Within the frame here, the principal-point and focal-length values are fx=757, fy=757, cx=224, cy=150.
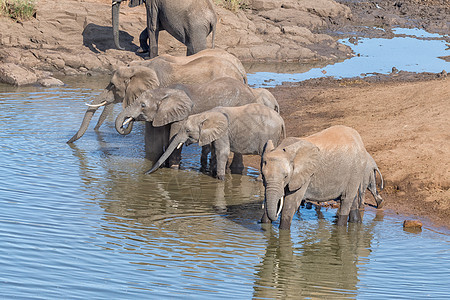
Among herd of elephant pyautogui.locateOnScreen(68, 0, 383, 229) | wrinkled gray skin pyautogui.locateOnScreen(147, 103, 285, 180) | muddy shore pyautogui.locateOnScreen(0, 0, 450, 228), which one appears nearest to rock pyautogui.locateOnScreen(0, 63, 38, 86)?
muddy shore pyautogui.locateOnScreen(0, 0, 450, 228)

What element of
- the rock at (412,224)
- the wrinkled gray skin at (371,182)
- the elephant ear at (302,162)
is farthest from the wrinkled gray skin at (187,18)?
the elephant ear at (302,162)

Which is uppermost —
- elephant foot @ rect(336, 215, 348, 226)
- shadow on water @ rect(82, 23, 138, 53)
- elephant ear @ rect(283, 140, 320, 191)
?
elephant ear @ rect(283, 140, 320, 191)

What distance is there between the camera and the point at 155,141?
11945 mm

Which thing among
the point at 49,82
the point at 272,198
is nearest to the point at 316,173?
the point at 272,198

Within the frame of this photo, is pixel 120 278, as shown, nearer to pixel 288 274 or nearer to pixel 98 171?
pixel 288 274

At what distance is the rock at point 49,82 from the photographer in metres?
17.8

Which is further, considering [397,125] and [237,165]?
[397,125]

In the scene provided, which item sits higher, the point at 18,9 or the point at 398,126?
the point at 18,9

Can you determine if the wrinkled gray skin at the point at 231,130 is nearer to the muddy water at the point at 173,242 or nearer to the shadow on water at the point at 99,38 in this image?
the muddy water at the point at 173,242

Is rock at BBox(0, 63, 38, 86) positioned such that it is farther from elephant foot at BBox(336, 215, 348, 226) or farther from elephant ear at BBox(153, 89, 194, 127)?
elephant foot at BBox(336, 215, 348, 226)

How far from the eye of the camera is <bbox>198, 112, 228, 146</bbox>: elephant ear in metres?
10.6

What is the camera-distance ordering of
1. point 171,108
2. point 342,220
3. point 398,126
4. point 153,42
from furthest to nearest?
point 153,42, point 398,126, point 171,108, point 342,220

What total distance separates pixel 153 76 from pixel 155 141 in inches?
42.0

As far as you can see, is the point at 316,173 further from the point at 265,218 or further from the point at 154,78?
the point at 154,78
